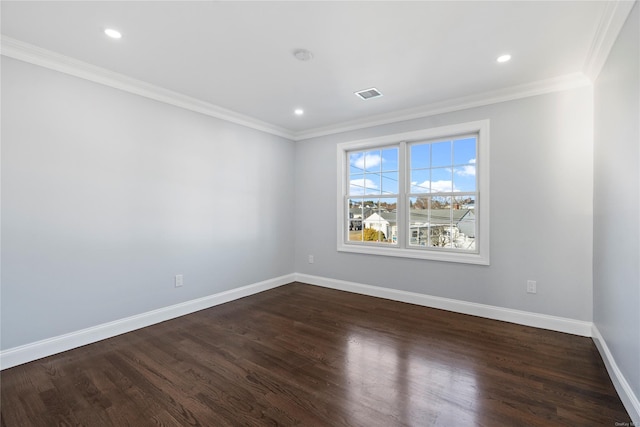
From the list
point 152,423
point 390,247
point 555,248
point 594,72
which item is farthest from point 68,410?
point 594,72

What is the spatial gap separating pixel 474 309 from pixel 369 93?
9.21 ft

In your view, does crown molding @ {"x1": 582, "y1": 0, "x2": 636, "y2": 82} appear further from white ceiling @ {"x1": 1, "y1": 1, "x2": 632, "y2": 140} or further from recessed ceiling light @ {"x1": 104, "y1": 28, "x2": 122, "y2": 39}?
recessed ceiling light @ {"x1": 104, "y1": 28, "x2": 122, "y2": 39}

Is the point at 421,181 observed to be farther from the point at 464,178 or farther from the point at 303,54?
the point at 303,54

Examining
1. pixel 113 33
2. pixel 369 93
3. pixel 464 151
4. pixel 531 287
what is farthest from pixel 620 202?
pixel 113 33

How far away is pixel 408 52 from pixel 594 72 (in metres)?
1.74

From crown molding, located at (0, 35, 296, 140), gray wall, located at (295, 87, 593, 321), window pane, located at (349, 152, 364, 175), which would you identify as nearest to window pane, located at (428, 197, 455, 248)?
gray wall, located at (295, 87, 593, 321)

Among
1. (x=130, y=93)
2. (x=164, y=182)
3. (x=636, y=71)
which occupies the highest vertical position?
(x=130, y=93)

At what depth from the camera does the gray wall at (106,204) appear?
7.72 ft

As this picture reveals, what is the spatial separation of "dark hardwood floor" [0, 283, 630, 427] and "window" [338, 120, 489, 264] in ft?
3.29

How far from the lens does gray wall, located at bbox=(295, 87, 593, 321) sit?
2.86 metres

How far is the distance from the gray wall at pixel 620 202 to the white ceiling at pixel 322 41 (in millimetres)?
350

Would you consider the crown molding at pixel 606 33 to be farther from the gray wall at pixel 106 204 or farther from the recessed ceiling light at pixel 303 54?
the gray wall at pixel 106 204

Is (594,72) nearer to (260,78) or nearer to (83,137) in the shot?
(260,78)

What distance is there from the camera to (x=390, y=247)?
13.6 ft
